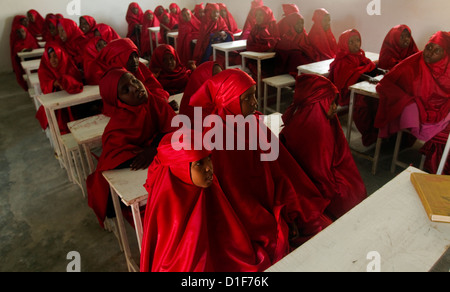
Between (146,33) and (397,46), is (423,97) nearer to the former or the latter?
(397,46)

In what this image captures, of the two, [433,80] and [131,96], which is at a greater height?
[131,96]

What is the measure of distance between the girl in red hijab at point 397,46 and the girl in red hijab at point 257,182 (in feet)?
9.21

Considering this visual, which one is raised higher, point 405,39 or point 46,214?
point 405,39

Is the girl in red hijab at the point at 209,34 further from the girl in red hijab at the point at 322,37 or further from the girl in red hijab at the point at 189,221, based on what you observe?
the girl in red hijab at the point at 189,221

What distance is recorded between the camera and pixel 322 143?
2186 mm

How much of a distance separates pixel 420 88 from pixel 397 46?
1.24 meters

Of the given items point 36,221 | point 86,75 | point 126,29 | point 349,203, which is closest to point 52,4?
point 126,29

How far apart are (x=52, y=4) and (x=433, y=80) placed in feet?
27.5

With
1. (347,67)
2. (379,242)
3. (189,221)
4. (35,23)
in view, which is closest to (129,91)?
(189,221)

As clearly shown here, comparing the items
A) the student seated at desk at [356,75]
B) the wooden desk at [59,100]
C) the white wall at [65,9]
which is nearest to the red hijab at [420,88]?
the student seated at desk at [356,75]

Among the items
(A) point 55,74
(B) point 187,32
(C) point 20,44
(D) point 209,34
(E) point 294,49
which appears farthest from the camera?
(B) point 187,32
